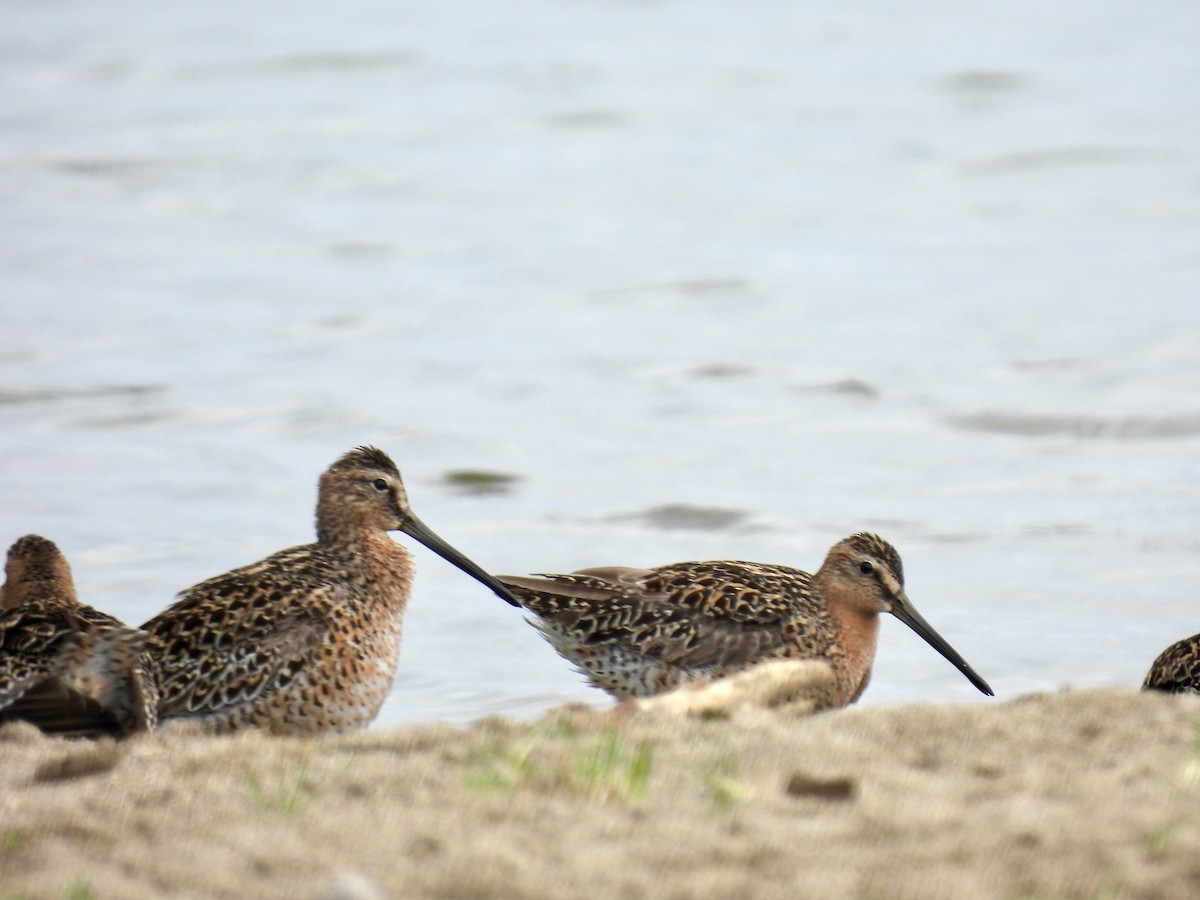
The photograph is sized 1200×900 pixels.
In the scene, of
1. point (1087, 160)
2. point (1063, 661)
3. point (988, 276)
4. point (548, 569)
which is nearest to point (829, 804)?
point (1063, 661)

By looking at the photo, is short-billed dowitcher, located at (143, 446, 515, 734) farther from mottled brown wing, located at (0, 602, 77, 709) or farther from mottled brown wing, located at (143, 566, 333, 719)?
mottled brown wing, located at (0, 602, 77, 709)

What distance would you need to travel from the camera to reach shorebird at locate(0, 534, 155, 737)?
527cm

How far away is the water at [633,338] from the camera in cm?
911

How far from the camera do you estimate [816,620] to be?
651 cm

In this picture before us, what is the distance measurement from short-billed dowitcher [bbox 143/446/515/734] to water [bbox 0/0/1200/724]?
135cm

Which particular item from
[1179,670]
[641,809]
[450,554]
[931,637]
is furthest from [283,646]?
[1179,670]

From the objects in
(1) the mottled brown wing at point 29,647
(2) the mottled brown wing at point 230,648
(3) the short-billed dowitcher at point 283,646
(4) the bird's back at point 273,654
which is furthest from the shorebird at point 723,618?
(1) the mottled brown wing at point 29,647

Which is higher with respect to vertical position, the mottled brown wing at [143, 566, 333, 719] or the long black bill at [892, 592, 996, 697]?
the mottled brown wing at [143, 566, 333, 719]

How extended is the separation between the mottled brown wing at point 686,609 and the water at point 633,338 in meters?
0.81

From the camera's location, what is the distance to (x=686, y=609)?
21.5 ft

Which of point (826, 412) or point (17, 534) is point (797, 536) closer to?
point (826, 412)

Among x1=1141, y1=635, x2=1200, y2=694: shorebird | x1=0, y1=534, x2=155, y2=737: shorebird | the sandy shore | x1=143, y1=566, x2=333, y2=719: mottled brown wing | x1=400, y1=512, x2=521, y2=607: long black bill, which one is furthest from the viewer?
x1=400, y1=512, x2=521, y2=607: long black bill

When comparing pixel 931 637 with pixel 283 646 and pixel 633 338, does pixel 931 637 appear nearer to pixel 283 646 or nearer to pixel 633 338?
pixel 283 646

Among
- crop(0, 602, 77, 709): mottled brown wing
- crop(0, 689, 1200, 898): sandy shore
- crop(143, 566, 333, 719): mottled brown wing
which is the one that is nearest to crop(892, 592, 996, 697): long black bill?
crop(0, 689, 1200, 898): sandy shore
